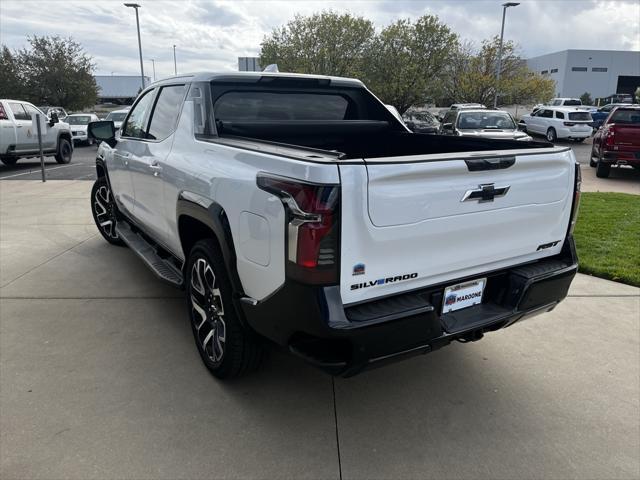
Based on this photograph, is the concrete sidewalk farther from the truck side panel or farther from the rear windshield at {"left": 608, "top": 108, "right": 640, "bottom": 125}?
the rear windshield at {"left": 608, "top": 108, "right": 640, "bottom": 125}

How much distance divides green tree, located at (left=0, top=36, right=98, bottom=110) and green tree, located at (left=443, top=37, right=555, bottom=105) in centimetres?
2375

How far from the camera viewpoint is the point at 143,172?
13.5 ft

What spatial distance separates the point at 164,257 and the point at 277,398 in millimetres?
1912

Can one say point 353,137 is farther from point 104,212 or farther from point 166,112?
point 104,212

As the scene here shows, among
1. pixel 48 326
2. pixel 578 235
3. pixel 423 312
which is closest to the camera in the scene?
pixel 423 312

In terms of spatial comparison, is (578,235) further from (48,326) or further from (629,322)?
(48,326)

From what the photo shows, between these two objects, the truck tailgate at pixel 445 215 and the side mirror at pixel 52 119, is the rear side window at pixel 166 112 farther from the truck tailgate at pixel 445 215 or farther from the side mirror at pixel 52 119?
the side mirror at pixel 52 119

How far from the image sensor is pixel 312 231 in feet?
6.93

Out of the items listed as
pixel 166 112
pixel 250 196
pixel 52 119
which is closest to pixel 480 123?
pixel 52 119

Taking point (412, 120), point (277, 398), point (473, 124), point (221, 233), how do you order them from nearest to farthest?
point (221, 233) < point (277, 398) < point (473, 124) < point (412, 120)

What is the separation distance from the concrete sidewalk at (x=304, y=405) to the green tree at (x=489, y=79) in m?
28.8

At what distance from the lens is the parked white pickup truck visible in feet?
42.6

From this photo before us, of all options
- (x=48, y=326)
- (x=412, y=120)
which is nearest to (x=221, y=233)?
(x=48, y=326)

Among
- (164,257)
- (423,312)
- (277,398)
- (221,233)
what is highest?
(221,233)
